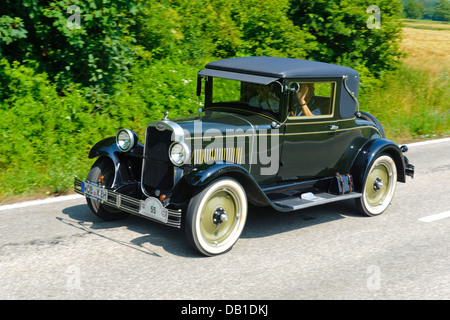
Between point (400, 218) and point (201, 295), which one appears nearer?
point (201, 295)

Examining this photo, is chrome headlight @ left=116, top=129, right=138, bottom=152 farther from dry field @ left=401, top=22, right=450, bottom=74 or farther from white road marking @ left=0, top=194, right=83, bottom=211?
dry field @ left=401, top=22, right=450, bottom=74

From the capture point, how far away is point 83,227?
6.04 meters

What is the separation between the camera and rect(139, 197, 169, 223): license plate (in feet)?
16.7

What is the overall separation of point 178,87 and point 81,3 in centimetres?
235

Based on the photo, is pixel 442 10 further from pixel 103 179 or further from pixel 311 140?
pixel 103 179

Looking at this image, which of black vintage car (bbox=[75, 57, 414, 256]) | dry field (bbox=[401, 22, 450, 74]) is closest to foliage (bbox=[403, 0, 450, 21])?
dry field (bbox=[401, 22, 450, 74])

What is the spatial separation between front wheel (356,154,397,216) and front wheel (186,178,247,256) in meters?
1.97

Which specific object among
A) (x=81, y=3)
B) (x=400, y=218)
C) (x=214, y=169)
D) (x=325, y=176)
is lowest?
(x=400, y=218)

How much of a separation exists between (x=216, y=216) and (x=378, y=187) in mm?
2593

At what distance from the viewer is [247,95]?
6.39 meters

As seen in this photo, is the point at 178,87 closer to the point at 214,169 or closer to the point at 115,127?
the point at 115,127

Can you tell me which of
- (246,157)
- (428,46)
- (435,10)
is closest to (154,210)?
(246,157)

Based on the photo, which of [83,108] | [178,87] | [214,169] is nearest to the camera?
[214,169]
